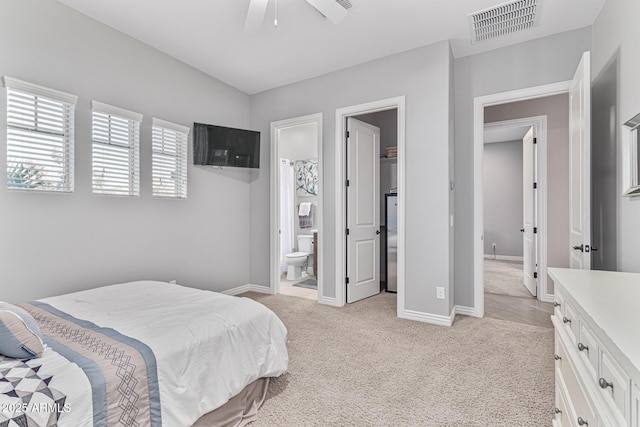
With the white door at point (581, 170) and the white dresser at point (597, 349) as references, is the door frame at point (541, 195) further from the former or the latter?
the white dresser at point (597, 349)

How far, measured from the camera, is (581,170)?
220 centimetres

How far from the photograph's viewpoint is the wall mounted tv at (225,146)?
3.63 m

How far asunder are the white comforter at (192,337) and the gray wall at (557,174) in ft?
11.7

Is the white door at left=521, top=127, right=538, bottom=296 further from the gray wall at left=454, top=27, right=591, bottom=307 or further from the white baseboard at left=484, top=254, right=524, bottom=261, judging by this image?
the white baseboard at left=484, top=254, right=524, bottom=261

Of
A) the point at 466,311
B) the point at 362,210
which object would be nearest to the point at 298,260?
the point at 362,210

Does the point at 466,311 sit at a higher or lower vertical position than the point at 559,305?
lower

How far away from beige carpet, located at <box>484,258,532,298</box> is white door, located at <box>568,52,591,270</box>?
6.95 ft

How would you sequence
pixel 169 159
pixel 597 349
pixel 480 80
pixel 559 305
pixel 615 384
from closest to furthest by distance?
pixel 615 384 < pixel 597 349 < pixel 559 305 < pixel 480 80 < pixel 169 159

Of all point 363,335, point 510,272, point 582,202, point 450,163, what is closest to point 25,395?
point 363,335

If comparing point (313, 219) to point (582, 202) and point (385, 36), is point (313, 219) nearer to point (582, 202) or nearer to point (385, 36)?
point (385, 36)

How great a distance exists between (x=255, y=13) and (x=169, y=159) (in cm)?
186

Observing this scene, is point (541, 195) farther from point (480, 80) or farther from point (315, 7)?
point (315, 7)

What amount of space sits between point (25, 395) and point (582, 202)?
120 inches

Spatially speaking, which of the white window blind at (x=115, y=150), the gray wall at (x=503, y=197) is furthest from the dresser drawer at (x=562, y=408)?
the gray wall at (x=503, y=197)
